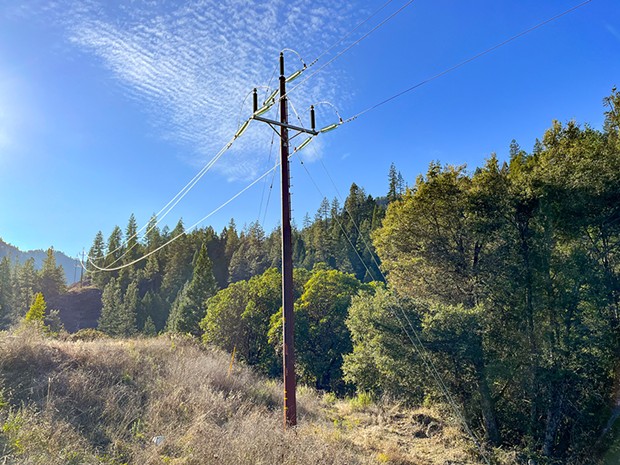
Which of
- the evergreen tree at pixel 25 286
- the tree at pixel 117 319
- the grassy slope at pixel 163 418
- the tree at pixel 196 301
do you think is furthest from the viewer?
the evergreen tree at pixel 25 286

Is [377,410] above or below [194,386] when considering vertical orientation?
below

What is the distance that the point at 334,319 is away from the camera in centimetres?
2461

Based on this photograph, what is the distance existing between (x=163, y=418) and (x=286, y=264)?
335 centimetres

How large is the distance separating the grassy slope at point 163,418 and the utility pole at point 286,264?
0.47 m

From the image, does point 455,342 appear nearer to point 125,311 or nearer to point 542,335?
point 542,335

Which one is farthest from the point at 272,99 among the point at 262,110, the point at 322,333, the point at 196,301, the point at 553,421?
the point at 196,301

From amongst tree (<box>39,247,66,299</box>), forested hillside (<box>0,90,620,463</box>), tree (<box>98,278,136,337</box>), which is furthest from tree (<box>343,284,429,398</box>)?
tree (<box>39,247,66,299</box>)

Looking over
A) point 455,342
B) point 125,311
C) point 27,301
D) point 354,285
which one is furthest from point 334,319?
point 27,301

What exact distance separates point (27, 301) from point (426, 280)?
6322cm

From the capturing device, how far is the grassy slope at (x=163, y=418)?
4562mm

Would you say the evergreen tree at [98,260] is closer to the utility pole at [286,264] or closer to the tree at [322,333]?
the tree at [322,333]

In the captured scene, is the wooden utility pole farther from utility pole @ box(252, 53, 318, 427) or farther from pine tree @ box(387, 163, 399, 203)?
pine tree @ box(387, 163, 399, 203)

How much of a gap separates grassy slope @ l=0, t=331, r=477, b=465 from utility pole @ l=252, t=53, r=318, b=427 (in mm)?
474

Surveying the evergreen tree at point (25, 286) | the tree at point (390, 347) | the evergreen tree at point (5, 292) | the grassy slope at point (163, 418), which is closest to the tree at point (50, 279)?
the evergreen tree at point (25, 286)
